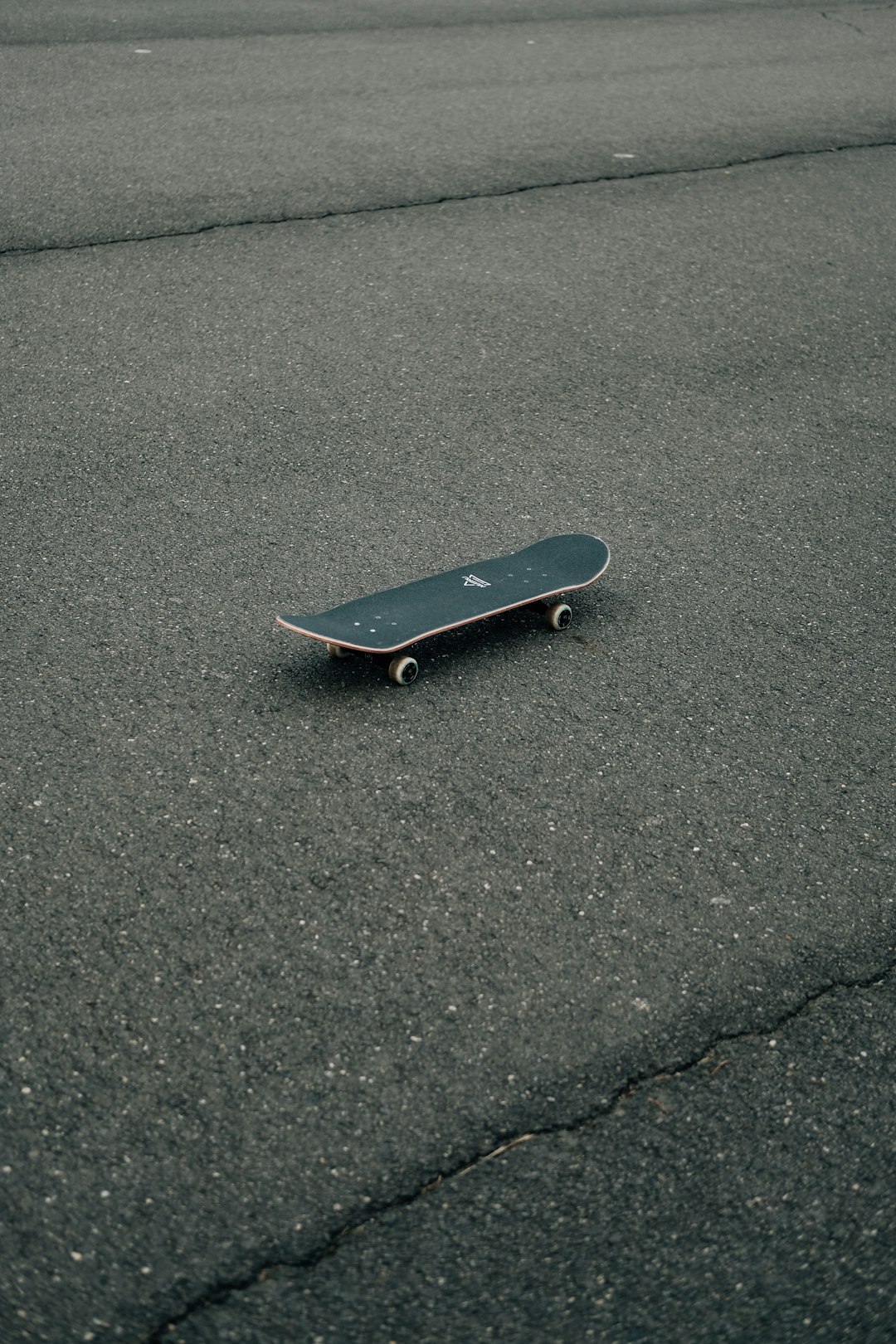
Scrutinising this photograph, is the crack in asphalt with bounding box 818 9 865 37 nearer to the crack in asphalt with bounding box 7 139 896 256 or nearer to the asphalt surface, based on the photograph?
the crack in asphalt with bounding box 7 139 896 256

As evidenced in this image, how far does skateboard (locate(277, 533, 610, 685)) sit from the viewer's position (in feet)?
12.3

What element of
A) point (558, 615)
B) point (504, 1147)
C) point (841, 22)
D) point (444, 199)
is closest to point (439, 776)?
point (558, 615)

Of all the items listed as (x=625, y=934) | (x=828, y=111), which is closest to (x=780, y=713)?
(x=625, y=934)

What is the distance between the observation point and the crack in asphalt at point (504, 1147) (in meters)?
2.22

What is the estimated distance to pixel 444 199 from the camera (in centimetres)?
714

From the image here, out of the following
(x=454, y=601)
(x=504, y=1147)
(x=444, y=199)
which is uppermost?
(x=444, y=199)

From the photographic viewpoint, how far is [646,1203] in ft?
8.04

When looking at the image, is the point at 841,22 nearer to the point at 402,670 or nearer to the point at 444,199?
the point at 444,199

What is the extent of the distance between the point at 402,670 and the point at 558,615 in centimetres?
64

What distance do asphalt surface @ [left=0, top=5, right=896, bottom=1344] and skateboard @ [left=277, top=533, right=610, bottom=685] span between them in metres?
0.12

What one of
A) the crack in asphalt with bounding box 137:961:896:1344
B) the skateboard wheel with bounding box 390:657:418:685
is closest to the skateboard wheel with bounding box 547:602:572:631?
the skateboard wheel with bounding box 390:657:418:685

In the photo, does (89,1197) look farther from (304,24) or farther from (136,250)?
(304,24)

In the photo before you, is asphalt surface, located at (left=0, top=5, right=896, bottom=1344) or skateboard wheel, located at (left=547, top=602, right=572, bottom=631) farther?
skateboard wheel, located at (left=547, top=602, right=572, bottom=631)

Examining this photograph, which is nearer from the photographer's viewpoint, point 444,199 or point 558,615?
point 558,615
